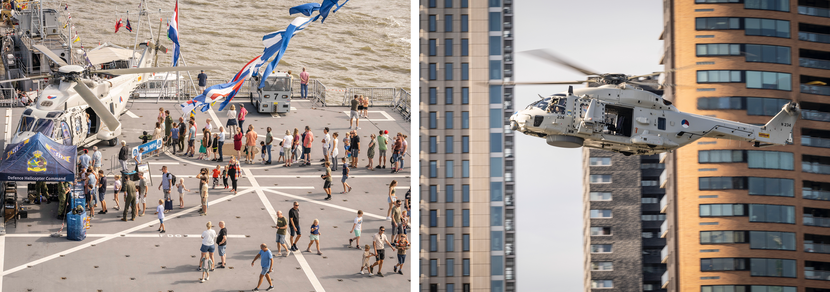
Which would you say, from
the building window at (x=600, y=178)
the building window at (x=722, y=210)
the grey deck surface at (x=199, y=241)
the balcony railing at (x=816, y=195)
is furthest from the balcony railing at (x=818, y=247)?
the grey deck surface at (x=199, y=241)

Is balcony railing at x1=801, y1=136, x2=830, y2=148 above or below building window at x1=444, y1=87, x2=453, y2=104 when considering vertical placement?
below

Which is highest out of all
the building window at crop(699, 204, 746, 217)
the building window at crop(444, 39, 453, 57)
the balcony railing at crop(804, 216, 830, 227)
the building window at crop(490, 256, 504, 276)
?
the building window at crop(444, 39, 453, 57)

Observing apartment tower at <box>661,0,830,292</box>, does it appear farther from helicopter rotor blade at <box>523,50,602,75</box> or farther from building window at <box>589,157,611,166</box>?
helicopter rotor blade at <box>523,50,602,75</box>

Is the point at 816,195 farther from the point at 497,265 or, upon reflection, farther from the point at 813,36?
the point at 497,265

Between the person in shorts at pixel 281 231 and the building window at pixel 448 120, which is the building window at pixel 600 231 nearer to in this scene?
the building window at pixel 448 120

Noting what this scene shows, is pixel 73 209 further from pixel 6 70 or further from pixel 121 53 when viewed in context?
pixel 6 70

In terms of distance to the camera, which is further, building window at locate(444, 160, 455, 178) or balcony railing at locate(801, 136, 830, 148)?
building window at locate(444, 160, 455, 178)

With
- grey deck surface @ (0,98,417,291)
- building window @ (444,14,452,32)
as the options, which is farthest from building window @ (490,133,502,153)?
grey deck surface @ (0,98,417,291)
